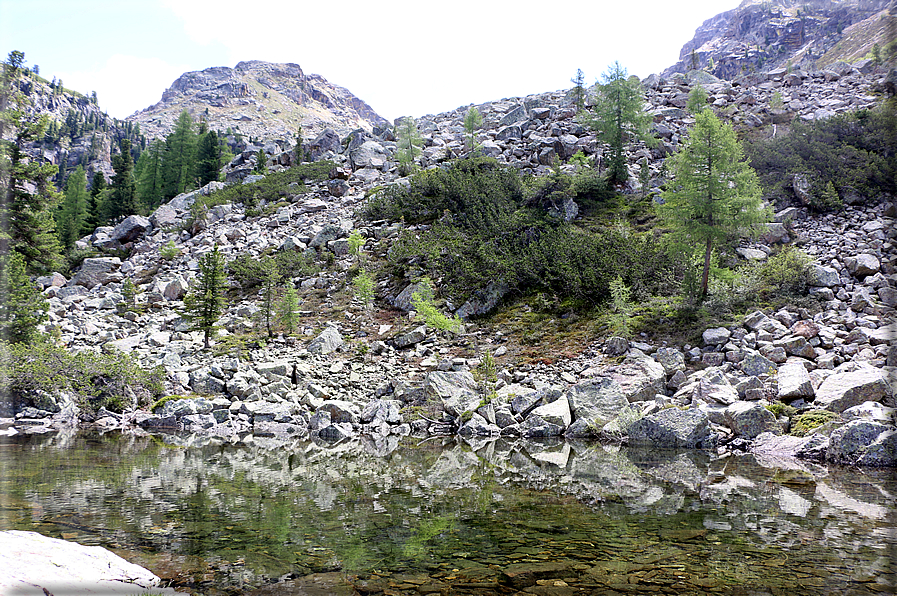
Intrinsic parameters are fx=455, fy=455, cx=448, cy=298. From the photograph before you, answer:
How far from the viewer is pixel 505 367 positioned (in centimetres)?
2353

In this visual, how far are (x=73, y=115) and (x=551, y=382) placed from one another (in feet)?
768

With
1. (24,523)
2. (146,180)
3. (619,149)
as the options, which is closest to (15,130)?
(24,523)

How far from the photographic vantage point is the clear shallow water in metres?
5.65

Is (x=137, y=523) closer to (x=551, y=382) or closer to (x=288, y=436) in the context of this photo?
(x=288, y=436)

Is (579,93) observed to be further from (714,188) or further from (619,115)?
(714,188)

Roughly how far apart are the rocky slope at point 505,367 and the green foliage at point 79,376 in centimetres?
88

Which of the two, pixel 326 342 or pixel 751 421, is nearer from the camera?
pixel 751 421

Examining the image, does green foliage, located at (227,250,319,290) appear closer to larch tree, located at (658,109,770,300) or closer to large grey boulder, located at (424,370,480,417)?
large grey boulder, located at (424,370,480,417)

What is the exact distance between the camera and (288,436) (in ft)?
62.6

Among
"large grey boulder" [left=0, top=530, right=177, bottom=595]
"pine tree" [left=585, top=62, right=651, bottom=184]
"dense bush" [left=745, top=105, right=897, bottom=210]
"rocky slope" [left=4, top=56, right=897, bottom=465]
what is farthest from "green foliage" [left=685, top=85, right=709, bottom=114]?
"large grey boulder" [left=0, top=530, right=177, bottom=595]

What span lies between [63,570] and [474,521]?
5.67 metres

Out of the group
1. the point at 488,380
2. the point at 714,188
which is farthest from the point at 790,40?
the point at 488,380

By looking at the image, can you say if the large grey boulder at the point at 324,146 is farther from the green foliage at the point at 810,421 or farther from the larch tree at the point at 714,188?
the green foliage at the point at 810,421

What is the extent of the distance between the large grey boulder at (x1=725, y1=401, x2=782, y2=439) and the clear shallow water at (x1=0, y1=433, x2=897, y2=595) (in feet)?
6.22
